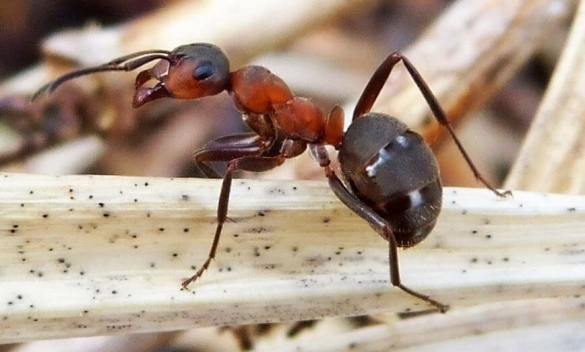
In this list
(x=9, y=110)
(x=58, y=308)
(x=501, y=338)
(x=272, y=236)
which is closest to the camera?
(x=58, y=308)

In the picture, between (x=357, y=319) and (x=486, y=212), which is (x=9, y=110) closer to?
(x=357, y=319)

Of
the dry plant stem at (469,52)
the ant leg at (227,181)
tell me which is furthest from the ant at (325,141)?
the dry plant stem at (469,52)

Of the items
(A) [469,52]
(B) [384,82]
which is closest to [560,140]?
(A) [469,52]

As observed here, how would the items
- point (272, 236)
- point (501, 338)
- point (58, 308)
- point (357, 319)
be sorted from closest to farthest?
point (58, 308)
point (272, 236)
point (501, 338)
point (357, 319)

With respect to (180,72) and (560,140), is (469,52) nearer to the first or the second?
(560,140)

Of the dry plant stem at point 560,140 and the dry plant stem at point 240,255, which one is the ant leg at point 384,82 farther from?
the dry plant stem at point 240,255

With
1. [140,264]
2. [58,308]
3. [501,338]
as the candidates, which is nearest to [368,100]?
[501,338]

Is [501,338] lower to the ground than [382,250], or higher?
lower
